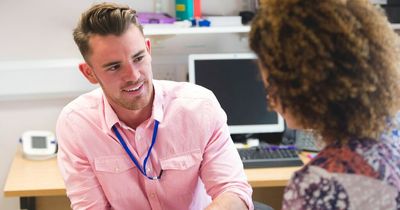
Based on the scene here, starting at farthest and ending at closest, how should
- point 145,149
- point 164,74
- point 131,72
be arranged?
point 164,74, point 145,149, point 131,72

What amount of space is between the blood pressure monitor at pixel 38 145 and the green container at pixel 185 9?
0.81 m

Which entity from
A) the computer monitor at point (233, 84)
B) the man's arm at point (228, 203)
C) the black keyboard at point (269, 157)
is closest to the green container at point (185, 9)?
the computer monitor at point (233, 84)

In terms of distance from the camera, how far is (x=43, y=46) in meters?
2.40

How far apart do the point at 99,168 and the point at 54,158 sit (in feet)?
2.60

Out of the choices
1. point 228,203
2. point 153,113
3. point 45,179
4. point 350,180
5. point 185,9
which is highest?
point 185,9

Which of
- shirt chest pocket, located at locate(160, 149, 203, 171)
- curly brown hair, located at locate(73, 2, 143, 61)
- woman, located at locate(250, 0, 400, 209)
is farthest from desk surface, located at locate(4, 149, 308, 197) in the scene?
woman, located at locate(250, 0, 400, 209)

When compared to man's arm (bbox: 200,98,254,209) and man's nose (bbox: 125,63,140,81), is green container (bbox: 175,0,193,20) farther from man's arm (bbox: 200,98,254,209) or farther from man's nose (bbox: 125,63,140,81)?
man's nose (bbox: 125,63,140,81)

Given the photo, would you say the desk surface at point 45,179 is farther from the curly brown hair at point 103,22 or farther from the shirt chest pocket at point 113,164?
the curly brown hair at point 103,22

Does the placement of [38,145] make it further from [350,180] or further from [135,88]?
[350,180]

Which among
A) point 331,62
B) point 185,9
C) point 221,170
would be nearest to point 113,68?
point 221,170

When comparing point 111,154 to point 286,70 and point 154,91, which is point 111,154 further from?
point 286,70

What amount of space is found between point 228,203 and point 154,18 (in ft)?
3.66

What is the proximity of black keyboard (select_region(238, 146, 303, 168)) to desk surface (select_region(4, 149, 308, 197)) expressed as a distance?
0.09 feet

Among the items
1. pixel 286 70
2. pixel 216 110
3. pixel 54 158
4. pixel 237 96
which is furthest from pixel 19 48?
pixel 286 70
